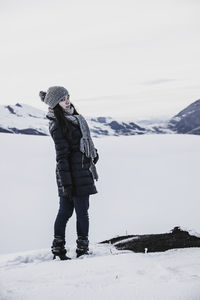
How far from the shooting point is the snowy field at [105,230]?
2146 millimetres

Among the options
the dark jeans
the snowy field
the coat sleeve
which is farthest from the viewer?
the dark jeans

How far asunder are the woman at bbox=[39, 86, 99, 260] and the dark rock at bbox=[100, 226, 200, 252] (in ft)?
1.75

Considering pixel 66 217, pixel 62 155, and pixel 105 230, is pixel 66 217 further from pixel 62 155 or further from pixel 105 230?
pixel 105 230

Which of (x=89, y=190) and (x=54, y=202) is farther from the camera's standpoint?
(x=54, y=202)

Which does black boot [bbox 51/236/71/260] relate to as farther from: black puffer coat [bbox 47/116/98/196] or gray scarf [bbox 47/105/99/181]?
gray scarf [bbox 47/105/99/181]

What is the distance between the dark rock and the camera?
3609 millimetres

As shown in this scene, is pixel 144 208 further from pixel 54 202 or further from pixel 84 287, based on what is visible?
pixel 84 287

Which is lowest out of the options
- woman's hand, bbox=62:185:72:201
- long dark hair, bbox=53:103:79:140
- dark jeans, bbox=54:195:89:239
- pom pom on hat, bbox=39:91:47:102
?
dark jeans, bbox=54:195:89:239

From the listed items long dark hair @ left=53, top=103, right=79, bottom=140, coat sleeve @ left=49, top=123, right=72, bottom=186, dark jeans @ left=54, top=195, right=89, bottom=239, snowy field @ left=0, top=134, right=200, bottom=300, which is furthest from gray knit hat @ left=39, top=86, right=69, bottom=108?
snowy field @ left=0, top=134, right=200, bottom=300

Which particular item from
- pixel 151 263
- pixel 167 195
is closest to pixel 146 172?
pixel 167 195

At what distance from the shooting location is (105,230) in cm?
690

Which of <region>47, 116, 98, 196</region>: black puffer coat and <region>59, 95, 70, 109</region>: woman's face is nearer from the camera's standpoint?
<region>47, 116, 98, 196</region>: black puffer coat

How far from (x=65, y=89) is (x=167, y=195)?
23.7 feet

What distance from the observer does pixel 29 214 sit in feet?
27.1
